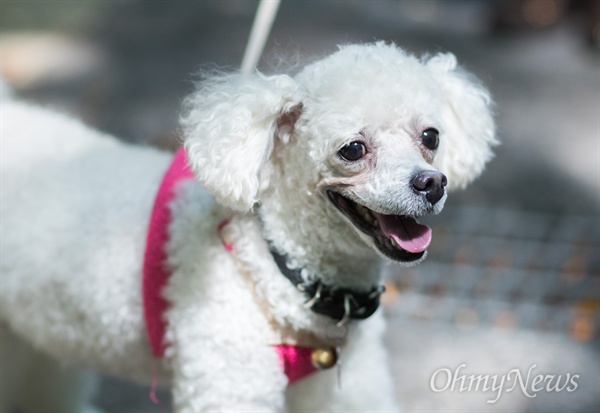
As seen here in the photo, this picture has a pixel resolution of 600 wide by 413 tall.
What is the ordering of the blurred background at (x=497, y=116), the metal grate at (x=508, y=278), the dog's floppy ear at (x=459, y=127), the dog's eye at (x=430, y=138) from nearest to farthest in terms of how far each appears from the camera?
1. the dog's eye at (x=430, y=138)
2. the dog's floppy ear at (x=459, y=127)
3. the blurred background at (x=497, y=116)
4. the metal grate at (x=508, y=278)

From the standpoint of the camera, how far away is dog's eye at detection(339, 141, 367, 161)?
65.2 inches

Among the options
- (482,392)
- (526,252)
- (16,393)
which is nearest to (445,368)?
(482,392)

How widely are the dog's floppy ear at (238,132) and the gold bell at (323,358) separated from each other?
1.37 feet

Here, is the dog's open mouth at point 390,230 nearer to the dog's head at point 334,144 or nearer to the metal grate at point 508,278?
the dog's head at point 334,144

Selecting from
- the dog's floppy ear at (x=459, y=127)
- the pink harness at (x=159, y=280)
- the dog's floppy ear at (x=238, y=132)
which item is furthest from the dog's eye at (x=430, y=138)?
the pink harness at (x=159, y=280)

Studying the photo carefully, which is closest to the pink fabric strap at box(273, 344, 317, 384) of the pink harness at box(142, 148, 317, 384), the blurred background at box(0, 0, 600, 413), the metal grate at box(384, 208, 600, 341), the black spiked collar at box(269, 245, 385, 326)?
the pink harness at box(142, 148, 317, 384)

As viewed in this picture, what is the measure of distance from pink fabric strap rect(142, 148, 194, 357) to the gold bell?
40cm

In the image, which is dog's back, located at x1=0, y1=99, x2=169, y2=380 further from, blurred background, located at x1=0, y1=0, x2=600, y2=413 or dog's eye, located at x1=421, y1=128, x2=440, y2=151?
dog's eye, located at x1=421, y1=128, x2=440, y2=151

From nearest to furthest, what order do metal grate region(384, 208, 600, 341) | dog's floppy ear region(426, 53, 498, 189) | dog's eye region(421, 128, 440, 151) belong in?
dog's eye region(421, 128, 440, 151), dog's floppy ear region(426, 53, 498, 189), metal grate region(384, 208, 600, 341)

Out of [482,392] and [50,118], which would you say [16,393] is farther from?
[482,392]

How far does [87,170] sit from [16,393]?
2.87ft

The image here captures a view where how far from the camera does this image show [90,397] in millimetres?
2645

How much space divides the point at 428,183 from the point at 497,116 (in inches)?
32.3

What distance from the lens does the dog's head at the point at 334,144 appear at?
1.64 metres
